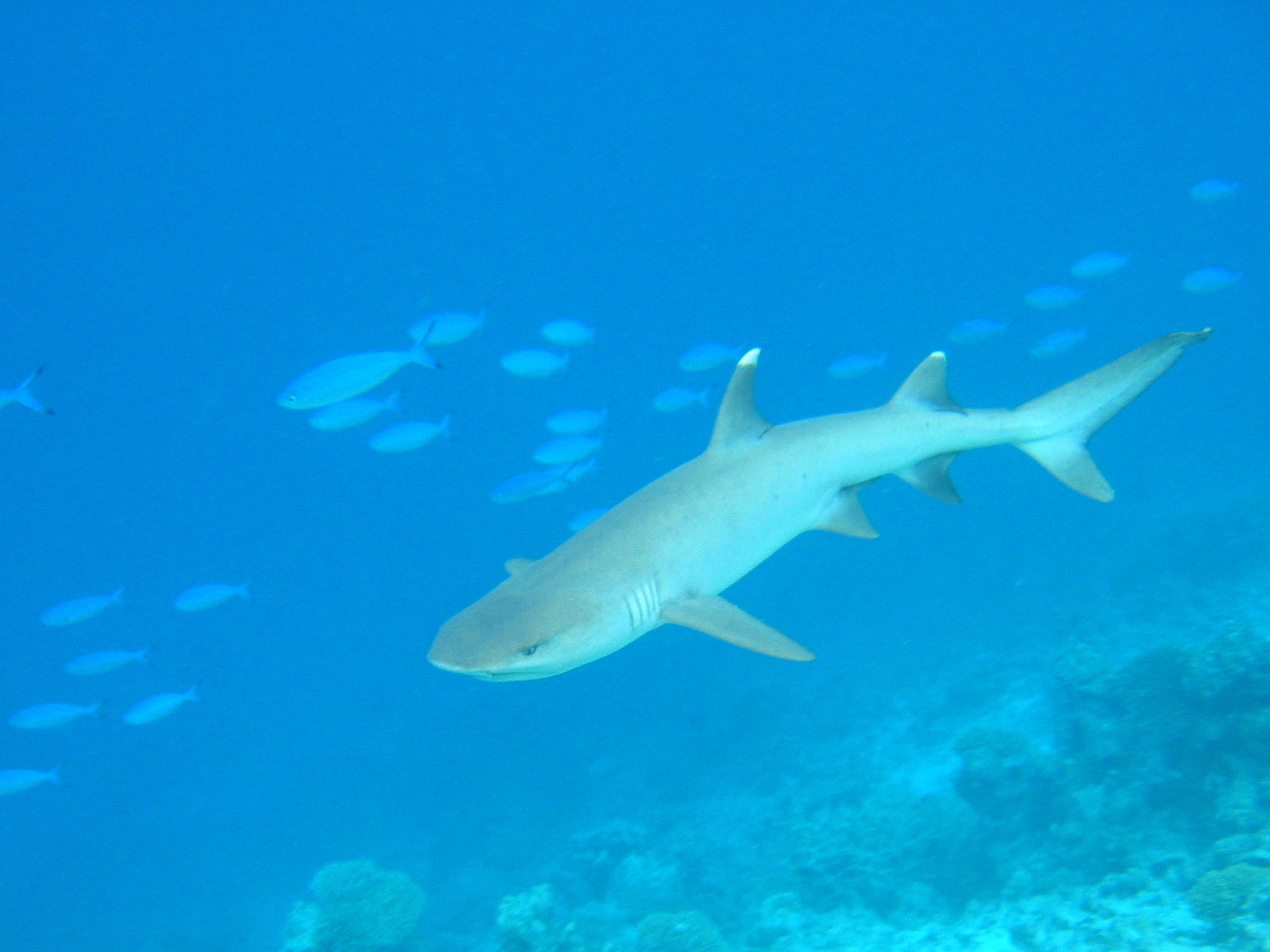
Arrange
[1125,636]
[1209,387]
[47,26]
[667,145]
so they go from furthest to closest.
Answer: [667,145] → [1209,387] → [47,26] → [1125,636]

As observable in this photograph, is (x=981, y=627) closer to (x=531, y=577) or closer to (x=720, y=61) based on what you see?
(x=531, y=577)

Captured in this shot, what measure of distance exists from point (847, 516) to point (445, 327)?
374 inches

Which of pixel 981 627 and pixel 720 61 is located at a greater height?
pixel 720 61

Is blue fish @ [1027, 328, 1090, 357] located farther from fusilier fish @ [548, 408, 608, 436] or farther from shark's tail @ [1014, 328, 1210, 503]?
shark's tail @ [1014, 328, 1210, 503]

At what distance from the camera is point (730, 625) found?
9.03 feet

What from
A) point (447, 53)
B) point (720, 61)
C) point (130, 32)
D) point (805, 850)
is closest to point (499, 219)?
point (447, 53)

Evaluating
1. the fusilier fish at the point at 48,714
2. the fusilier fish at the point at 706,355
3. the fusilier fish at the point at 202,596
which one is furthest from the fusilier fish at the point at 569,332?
the fusilier fish at the point at 48,714

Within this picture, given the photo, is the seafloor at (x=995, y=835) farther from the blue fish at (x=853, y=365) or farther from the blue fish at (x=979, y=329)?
the blue fish at (x=853, y=365)

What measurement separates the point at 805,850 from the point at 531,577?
899cm

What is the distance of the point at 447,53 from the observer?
231ft

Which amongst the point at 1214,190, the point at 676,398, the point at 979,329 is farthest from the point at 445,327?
the point at 1214,190

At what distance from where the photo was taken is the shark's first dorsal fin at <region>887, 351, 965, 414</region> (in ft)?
12.3

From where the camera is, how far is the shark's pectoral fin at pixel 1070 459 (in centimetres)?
402

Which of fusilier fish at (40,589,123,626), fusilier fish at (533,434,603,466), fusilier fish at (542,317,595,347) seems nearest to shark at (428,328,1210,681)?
fusilier fish at (533,434,603,466)
